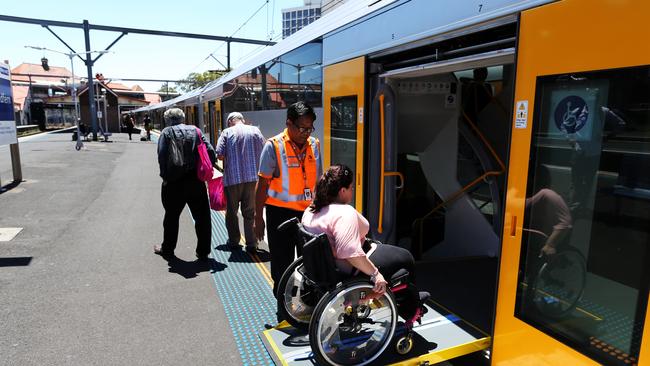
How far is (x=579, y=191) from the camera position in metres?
2.05

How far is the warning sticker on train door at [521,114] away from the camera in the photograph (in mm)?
2230

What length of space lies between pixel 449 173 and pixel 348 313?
2.56 meters

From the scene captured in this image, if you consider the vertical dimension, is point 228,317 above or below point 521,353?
below

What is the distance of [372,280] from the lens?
103 inches

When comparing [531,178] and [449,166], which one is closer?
[531,178]

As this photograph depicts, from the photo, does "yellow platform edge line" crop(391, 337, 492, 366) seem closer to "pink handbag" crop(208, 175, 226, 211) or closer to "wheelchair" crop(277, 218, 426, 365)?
"wheelchair" crop(277, 218, 426, 365)

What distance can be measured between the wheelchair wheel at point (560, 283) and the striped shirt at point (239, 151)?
11.5ft

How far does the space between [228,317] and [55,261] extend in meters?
2.69

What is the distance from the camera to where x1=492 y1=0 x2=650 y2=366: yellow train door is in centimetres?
179

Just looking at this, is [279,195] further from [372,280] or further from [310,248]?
[372,280]

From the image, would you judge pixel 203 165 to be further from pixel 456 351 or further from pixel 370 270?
pixel 456 351

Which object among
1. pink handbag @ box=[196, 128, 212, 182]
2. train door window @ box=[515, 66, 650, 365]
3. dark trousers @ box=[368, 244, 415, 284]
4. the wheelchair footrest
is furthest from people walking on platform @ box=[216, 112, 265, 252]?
train door window @ box=[515, 66, 650, 365]

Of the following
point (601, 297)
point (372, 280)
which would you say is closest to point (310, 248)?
point (372, 280)

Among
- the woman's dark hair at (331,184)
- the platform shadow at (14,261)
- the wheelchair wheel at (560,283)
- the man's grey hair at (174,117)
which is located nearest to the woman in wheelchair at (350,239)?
the woman's dark hair at (331,184)
